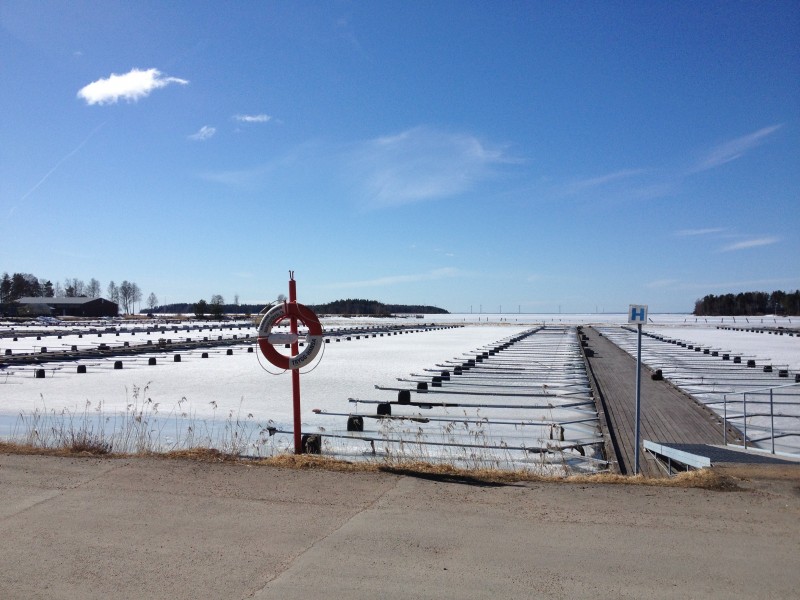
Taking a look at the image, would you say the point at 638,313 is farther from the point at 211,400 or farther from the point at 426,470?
the point at 211,400

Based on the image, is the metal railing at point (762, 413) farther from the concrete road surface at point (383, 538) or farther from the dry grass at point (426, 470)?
the concrete road surface at point (383, 538)

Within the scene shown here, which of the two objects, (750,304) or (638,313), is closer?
(638,313)

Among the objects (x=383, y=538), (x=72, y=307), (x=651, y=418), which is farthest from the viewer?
(x=72, y=307)

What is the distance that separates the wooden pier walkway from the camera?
987cm

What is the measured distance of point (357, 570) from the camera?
3.76 metres

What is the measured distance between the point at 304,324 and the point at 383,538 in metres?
3.92

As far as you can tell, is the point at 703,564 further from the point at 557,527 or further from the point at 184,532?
the point at 184,532

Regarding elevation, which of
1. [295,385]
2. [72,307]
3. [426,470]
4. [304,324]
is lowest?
[426,470]

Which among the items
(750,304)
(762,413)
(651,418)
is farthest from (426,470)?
(750,304)

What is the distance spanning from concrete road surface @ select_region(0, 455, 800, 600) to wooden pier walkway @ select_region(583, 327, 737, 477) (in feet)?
12.9

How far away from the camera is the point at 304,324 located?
7730 millimetres

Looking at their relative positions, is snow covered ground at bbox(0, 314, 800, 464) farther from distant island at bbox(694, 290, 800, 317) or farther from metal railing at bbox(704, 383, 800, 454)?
distant island at bbox(694, 290, 800, 317)

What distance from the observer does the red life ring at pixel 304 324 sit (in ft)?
25.0

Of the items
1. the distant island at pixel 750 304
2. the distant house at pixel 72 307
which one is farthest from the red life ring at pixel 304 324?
the distant island at pixel 750 304
